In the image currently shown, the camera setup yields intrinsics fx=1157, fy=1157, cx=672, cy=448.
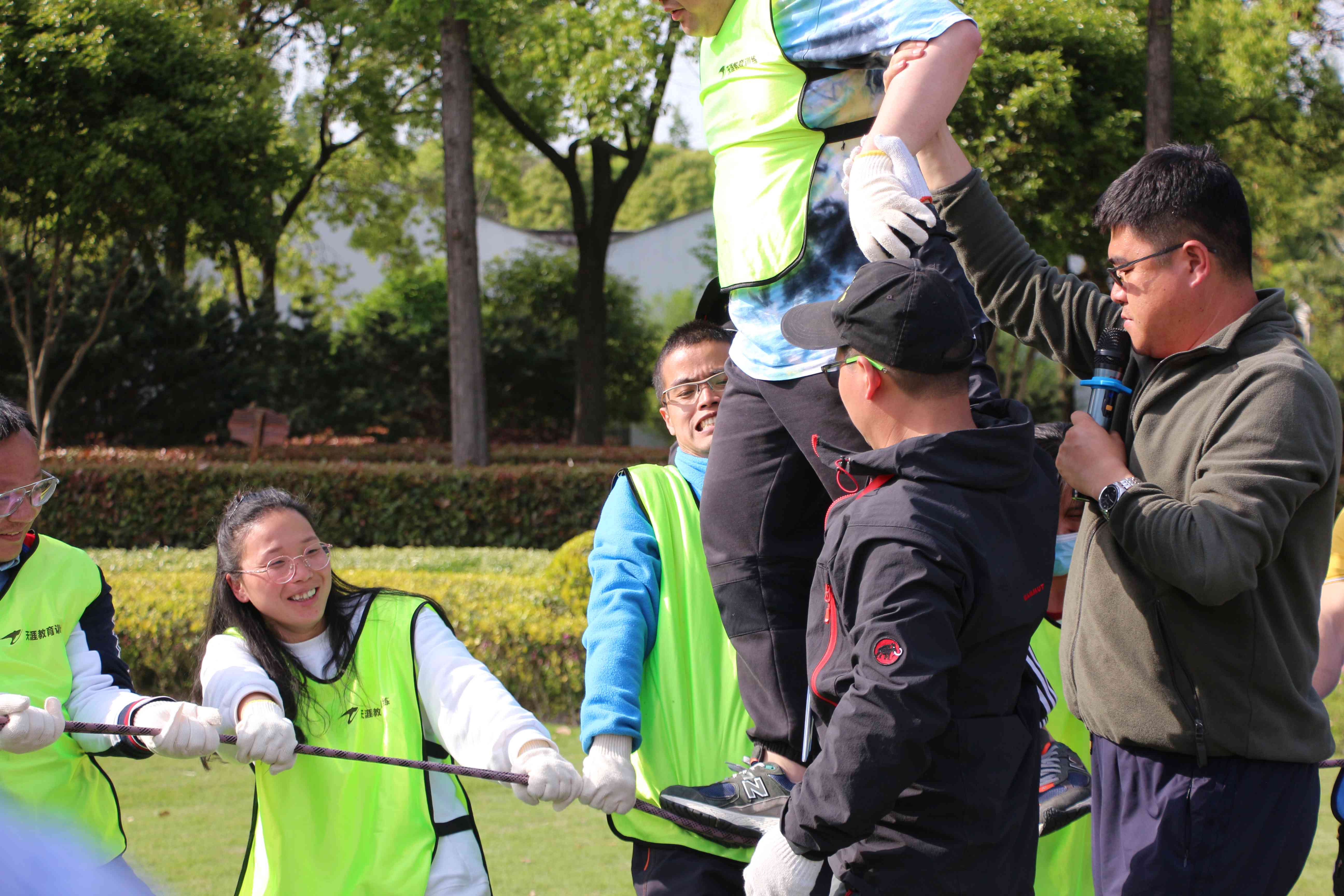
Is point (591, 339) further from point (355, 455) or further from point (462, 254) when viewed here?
point (462, 254)

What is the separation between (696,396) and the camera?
3.02 metres

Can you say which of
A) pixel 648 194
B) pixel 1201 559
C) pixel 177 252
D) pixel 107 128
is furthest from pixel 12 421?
pixel 648 194

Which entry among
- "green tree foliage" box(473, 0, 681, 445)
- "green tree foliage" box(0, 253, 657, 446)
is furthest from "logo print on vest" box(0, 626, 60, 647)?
"green tree foliage" box(0, 253, 657, 446)

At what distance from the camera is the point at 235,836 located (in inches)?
191

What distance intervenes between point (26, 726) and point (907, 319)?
1.92m

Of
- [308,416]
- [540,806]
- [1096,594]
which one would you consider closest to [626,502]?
[1096,594]

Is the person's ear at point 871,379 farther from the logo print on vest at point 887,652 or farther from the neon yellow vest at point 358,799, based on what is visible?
the neon yellow vest at point 358,799

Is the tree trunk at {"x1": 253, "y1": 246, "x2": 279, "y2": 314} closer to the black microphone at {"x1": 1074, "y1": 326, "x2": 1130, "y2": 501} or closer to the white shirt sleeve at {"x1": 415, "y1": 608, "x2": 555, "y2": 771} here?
the white shirt sleeve at {"x1": 415, "y1": 608, "x2": 555, "y2": 771}

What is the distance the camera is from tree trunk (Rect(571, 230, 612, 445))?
17.3 m

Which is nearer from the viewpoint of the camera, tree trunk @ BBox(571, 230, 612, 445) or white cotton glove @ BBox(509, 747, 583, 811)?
white cotton glove @ BBox(509, 747, 583, 811)

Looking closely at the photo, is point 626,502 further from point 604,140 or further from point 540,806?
point 604,140

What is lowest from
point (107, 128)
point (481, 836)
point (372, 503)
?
point (481, 836)

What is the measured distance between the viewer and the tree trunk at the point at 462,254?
11070 millimetres

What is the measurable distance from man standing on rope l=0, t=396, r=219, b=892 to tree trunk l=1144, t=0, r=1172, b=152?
8815 millimetres
